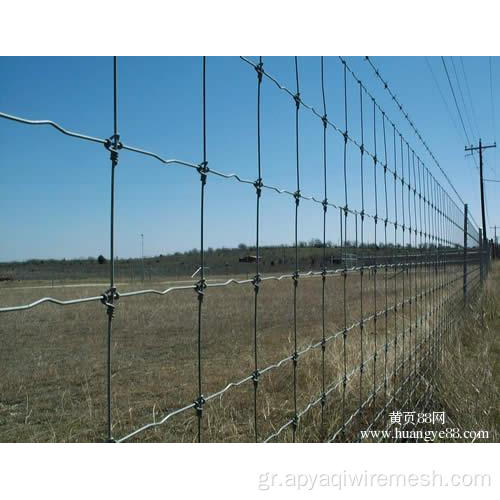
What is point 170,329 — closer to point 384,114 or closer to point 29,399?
point 29,399

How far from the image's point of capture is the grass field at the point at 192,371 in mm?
2984

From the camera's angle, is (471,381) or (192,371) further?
(192,371)

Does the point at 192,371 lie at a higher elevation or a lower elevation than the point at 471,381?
lower

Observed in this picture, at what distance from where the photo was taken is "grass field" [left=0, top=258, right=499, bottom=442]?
117 inches

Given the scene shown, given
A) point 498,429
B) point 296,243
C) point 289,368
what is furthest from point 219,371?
point 296,243

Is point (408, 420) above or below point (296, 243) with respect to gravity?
below

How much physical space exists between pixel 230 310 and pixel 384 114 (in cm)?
701

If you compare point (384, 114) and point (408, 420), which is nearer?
point (408, 420)

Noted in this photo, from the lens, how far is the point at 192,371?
491 cm

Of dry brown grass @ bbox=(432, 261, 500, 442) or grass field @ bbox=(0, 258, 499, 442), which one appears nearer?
dry brown grass @ bbox=(432, 261, 500, 442)

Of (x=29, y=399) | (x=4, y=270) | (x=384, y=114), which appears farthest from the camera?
(x=29, y=399)

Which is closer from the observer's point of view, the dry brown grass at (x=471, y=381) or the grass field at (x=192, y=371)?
the dry brown grass at (x=471, y=381)

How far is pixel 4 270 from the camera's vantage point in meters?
1.11
